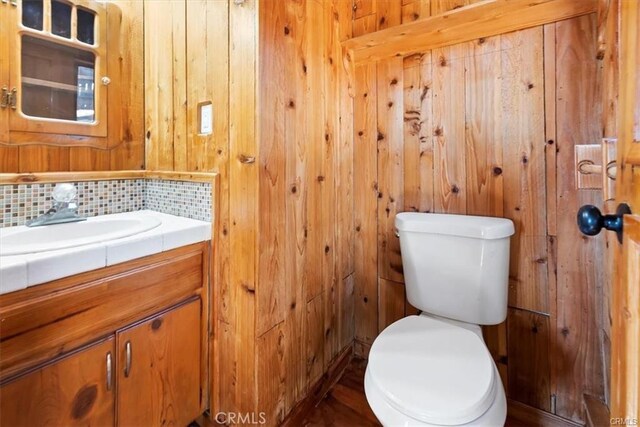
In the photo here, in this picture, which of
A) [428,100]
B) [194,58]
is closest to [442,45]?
[428,100]

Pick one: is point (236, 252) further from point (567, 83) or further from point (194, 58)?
point (567, 83)

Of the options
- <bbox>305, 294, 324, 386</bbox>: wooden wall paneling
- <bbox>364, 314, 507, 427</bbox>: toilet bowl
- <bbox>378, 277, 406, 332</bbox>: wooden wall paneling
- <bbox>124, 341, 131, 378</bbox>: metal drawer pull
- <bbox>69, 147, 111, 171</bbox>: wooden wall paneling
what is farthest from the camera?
<bbox>378, 277, 406, 332</bbox>: wooden wall paneling

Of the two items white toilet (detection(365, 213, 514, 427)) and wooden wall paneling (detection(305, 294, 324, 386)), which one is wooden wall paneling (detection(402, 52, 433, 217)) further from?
wooden wall paneling (detection(305, 294, 324, 386))

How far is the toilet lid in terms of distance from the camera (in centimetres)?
78

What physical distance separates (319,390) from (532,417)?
92 cm

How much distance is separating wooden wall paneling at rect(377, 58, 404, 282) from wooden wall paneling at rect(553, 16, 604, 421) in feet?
2.12

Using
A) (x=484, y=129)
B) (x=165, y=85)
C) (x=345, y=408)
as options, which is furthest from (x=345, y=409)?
(x=165, y=85)

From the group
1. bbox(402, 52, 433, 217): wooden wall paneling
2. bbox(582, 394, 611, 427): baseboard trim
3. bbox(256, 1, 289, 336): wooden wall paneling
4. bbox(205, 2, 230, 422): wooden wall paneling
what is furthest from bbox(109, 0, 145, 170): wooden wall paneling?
bbox(582, 394, 611, 427): baseboard trim

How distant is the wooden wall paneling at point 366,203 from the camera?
5.33 feet

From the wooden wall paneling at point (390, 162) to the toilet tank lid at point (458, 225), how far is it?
0.23m

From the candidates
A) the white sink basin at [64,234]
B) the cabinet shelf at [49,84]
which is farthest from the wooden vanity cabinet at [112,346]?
the cabinet shelf at [49,84]

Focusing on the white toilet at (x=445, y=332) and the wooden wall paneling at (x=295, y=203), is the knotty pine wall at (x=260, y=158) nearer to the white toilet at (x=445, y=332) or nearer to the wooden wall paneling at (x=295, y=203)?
the wooden wall paneling at (x=295, y=203)

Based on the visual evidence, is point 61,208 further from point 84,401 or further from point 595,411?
point 595,411

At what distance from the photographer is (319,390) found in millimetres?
1430
